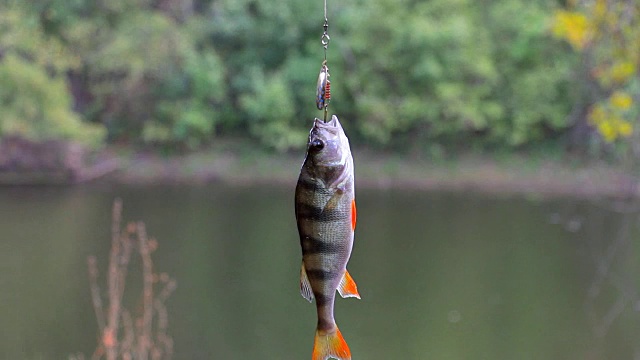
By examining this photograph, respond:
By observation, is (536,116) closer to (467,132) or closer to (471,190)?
(467,132)

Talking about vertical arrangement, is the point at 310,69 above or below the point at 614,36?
below

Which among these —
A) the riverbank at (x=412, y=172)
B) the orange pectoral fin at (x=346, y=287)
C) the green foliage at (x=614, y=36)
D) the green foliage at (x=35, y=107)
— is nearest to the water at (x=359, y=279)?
the riverbank at (x=412, y=172)

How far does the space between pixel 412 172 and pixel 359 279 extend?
4.86 metres

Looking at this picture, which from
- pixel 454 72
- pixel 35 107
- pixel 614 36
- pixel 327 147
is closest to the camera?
pixel 327 147

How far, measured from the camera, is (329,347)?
1.69 metres

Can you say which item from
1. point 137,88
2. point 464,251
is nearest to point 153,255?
point 464,251

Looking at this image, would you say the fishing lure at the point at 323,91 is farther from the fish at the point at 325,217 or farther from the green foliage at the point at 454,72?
the green foliage at the point at 454,72

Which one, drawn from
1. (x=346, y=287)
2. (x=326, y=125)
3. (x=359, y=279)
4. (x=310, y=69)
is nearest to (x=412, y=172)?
(x=310, y=69)

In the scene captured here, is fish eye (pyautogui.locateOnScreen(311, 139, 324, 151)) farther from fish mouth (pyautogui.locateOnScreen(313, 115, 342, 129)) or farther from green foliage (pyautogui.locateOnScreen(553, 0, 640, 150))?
green foliage (pyautogui.locateOnScreen(553, 0, 640, 150))

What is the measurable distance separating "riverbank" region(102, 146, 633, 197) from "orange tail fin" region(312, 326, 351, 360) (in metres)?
10.0

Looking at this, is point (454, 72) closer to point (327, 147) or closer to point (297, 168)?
point (297, 168)

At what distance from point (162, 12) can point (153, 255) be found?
6.95 metres

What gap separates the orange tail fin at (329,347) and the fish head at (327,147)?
31cm

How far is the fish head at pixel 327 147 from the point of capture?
1.59 m
